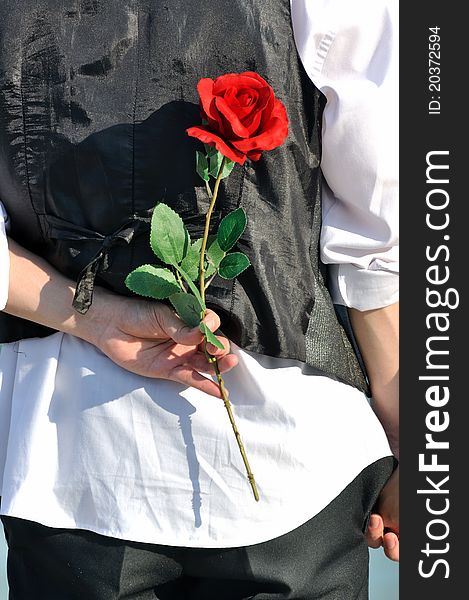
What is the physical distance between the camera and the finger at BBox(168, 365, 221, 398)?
3.30 ft

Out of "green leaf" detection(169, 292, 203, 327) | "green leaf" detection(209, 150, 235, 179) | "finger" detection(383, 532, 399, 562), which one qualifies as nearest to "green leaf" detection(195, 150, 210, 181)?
"green leaf" detection(209, 150, 235, 179)

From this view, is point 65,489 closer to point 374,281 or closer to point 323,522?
point 323,522

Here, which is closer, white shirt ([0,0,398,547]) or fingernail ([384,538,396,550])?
white shirt ([0,0,398,547])

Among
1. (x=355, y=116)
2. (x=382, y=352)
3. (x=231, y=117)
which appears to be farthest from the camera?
(x=382, y=352)

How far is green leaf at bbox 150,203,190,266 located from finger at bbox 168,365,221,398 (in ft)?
0.41

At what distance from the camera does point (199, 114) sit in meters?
0.97

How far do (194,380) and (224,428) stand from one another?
59 mm

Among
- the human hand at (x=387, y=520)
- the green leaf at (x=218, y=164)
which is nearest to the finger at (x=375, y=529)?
the human hand at (x=387, y=520)

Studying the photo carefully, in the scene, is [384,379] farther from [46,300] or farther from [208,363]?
[46,300]

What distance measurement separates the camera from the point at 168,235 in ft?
3.09

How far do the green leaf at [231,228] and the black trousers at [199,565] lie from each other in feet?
1.04

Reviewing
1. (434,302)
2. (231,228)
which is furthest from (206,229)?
(434,302)

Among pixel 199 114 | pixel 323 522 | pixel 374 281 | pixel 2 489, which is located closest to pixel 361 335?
pixel 374 281

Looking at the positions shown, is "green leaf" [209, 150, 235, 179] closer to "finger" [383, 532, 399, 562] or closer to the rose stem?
the rose stem
